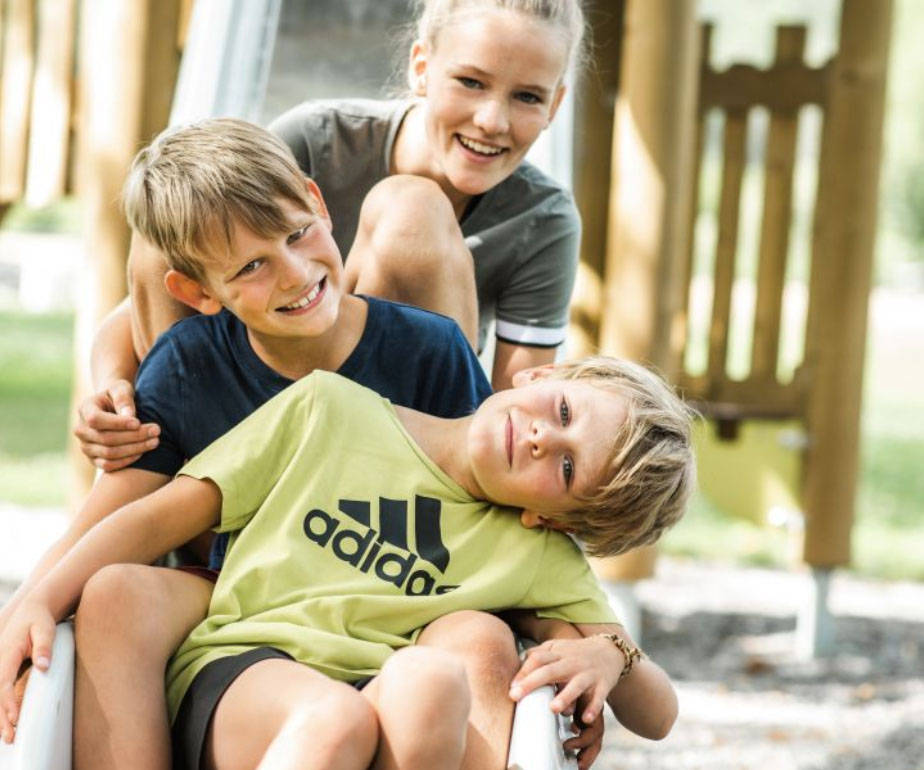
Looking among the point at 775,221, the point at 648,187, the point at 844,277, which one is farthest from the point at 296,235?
the point at 775,221

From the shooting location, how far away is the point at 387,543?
1578mm

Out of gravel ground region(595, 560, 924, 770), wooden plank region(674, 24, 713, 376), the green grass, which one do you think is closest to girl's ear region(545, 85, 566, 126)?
gravel ground region(595, 560, 924, 770)

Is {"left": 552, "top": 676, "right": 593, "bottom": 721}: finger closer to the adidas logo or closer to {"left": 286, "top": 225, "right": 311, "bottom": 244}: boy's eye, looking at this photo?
the adidas logo

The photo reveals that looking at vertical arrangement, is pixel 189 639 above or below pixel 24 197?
below

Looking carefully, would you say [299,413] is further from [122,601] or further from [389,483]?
[122,601]

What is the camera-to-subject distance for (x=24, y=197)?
479 cm

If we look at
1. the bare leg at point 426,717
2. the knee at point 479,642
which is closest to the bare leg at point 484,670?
the knee at point 479,642

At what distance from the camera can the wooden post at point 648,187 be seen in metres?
3.38

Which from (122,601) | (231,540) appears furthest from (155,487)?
(122,601)

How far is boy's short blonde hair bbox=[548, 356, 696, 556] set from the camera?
1.57 meters

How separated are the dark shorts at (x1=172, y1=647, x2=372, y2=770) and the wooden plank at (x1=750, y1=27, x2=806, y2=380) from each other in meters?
3.20

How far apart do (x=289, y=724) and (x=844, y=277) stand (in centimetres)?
311

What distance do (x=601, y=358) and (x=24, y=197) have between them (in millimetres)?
3552

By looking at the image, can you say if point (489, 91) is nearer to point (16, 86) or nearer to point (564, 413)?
point (564, 413)
